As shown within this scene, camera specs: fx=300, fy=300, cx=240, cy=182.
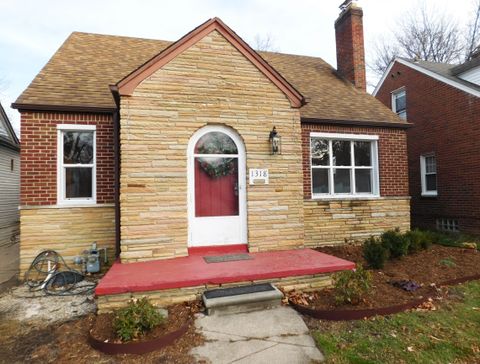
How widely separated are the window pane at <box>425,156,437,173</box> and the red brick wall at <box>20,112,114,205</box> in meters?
11.7

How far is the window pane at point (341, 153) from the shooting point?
28.2 feet

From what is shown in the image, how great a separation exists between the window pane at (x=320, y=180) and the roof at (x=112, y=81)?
57.3 inches

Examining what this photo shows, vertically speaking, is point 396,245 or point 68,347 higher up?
point 396,245

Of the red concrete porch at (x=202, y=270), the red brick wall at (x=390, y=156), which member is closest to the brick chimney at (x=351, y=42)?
the red brick wall at (x=390, y=156)

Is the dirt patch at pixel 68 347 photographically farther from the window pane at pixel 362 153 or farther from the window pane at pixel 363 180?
the window pane at pixel 362 153

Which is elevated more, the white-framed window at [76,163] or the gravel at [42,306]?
the white-framed window at [76,163]

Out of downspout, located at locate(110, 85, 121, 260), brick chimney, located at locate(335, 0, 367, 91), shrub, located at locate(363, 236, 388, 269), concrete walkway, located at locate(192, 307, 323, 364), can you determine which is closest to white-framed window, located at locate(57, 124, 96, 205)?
downspout, located at locate(110, 85, 121, 260)

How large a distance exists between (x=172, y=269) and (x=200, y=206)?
1.53 meters

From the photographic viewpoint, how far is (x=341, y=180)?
8656 mm

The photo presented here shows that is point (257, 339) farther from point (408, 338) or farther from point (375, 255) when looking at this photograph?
point (375, 255)

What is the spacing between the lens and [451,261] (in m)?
6.68

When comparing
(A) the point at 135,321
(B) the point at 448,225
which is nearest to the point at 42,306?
(A) the point at 135,321

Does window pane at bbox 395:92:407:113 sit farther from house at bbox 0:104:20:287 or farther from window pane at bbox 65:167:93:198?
house at bbox 0:104:20:287

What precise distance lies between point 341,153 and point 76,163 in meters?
6.97
